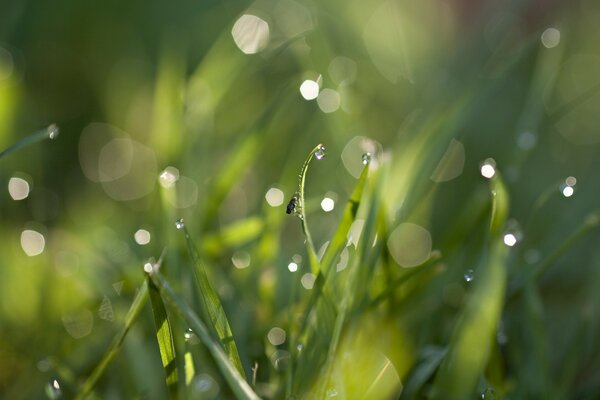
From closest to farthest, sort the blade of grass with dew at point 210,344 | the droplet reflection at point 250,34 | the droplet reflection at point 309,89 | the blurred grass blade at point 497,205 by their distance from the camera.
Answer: the blade of grass with dew at point 210,344 → the blurred grass blade at point 497,205 → the droplet reflection at point 309,89 → the droplet reflection at point 250,34

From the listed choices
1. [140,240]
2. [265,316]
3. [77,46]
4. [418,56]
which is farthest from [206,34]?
[265,316]

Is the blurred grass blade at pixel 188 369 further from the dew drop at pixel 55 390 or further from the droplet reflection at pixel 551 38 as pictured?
the droplet reflection at pixel 551 38

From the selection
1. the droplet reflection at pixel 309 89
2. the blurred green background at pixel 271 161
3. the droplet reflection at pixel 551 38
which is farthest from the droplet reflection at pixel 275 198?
the droplet reflection at pixel 551 38

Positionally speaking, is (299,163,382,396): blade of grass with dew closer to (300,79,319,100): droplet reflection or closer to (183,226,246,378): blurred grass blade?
(183,226,246,378): blurred grass blade

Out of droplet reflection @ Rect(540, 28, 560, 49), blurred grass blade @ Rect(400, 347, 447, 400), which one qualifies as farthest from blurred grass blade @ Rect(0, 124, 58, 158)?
droplet reflection @ Rect(540, 28, 560, 49)

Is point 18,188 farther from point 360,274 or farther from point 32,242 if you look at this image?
point 360,274

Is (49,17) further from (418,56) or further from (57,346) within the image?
(57,346)
